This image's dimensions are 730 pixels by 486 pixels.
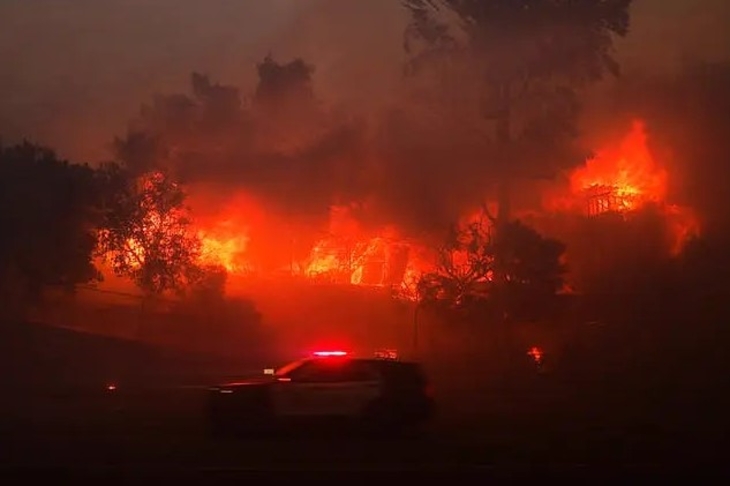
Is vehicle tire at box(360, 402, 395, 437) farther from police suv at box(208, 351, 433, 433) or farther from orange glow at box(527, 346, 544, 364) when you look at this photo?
orange glow at box(527, 346, 544, 364)

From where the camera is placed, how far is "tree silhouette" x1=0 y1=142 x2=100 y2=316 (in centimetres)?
5788

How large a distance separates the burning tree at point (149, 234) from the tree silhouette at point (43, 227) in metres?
1.32

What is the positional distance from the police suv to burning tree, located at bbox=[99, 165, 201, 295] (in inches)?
1534

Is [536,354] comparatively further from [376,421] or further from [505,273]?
[376,421]

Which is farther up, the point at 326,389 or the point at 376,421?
the point at 326,389

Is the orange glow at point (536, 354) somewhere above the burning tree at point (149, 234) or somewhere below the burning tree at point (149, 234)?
below

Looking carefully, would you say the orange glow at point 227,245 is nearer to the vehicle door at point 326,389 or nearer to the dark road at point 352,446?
the dark road at point 352,446

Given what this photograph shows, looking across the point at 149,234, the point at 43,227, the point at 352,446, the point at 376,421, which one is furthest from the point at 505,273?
the point at 352,446

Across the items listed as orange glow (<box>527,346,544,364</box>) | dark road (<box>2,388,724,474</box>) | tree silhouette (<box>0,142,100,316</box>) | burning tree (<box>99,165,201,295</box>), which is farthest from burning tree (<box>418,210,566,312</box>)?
dark road (<box>2,388,724,474</box>)

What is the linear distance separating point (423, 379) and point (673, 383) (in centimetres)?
1857

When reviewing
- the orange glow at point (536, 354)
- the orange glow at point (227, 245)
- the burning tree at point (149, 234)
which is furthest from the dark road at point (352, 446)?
the orange glow at point (227, 245)

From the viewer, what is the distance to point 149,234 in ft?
191

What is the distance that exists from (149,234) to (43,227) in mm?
5996

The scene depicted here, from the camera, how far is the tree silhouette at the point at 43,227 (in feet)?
190
